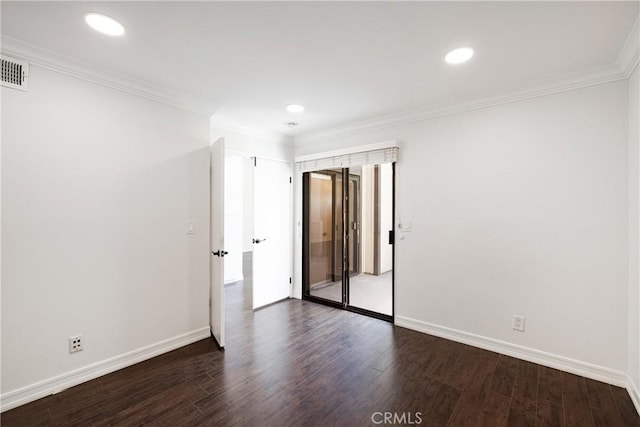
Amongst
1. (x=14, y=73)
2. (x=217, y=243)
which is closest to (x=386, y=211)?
(x=217, y=243)

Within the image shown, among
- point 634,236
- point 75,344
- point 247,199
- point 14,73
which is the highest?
point 14,73

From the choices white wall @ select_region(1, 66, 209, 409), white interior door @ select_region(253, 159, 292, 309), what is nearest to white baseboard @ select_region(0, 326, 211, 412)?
white wall @ select_region(1, 66, 209, 409)

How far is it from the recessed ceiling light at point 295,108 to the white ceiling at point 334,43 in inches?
8.5

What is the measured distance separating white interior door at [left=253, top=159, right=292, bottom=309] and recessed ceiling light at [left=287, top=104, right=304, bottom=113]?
102 cm

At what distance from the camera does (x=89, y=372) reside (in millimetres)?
2287

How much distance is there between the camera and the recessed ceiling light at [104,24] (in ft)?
5.51

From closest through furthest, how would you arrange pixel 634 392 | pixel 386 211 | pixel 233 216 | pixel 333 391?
pixel 634 392
pixel 333 391
pixel 386 211
pixel 233 216

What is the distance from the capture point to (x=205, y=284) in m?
3.09

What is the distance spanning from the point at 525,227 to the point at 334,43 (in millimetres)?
2258

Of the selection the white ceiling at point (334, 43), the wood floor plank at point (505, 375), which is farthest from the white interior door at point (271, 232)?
the wood floor plank at point (505, 375)

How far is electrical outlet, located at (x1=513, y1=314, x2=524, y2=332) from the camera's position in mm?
2612

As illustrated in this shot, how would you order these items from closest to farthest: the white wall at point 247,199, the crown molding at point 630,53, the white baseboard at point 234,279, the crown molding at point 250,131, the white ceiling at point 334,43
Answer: the white ceiling at point 334,43 < the crown molding at point 630,53 < the crown molding at point 250,131 < the white baseboard at point 234,279 < the white wall at point 247,199

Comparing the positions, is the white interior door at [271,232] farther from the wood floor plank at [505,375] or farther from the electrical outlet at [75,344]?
the wood floor plank at [505,375]

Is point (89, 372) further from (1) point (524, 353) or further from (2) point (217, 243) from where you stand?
(1) point (524, 353)
